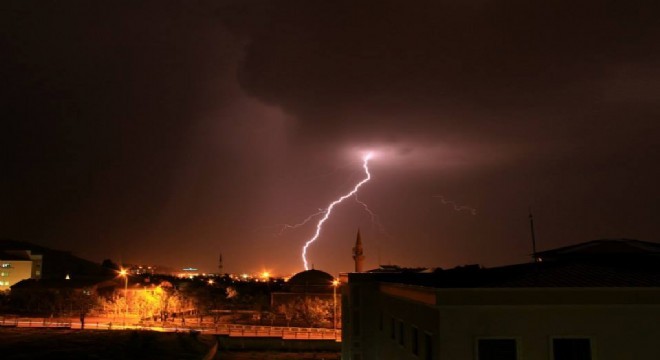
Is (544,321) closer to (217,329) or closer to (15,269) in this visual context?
(217,329)

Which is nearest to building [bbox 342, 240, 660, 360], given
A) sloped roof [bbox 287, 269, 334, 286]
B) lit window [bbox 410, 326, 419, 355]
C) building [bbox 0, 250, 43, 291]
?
lit window [bbox 410, 326, 419, 355]

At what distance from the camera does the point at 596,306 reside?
1295 centimetres

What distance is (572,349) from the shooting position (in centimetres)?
1285

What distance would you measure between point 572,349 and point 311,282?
61.6 m

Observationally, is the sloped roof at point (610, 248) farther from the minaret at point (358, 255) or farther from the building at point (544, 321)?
the minaret at point (358, 255)

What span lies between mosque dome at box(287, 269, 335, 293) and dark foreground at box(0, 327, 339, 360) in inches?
973

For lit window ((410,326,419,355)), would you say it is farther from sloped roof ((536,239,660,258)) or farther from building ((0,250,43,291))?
building ((0,250,43,291))

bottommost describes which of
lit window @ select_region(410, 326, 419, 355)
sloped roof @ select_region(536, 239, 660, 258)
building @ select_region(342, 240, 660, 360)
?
lit window @ select_region(410, 326, 419, 355)

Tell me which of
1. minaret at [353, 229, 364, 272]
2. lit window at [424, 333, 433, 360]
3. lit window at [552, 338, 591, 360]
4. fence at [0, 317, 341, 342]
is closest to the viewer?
lit window at [552, 338, 591, 360]

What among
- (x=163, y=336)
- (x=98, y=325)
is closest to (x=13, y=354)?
(x=163, y=336)

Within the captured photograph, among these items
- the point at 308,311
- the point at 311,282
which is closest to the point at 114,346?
the point at 308,311

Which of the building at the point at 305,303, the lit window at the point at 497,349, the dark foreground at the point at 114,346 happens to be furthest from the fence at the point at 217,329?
the lit window at the point at 497,349

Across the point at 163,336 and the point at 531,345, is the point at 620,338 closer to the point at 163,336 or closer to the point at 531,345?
the point at 531,345

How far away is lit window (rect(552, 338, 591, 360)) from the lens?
503 inches
